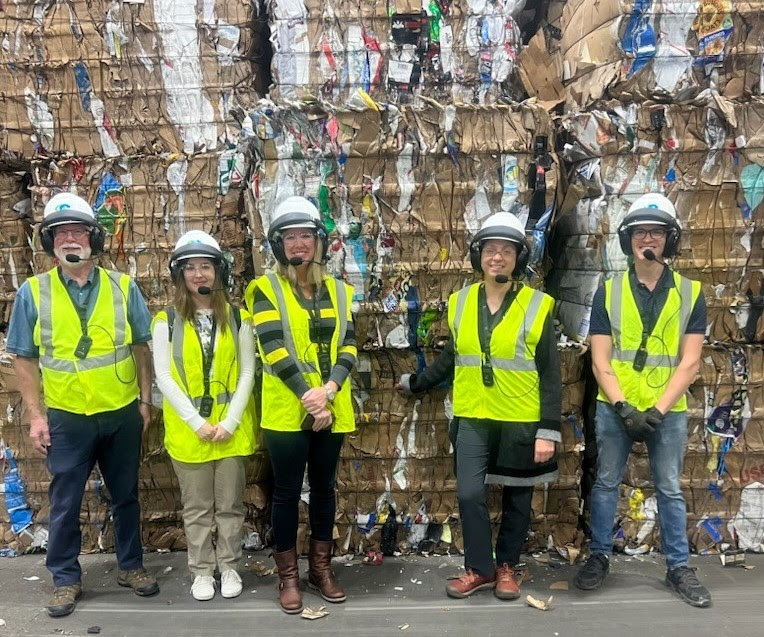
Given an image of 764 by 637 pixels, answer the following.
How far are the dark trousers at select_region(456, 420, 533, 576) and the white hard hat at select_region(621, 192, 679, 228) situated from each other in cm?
122

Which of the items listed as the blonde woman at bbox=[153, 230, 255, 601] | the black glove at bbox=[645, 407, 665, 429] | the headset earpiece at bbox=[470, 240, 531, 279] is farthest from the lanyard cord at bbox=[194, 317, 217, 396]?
the black glove at bbox=[645, 407, 665, 429]

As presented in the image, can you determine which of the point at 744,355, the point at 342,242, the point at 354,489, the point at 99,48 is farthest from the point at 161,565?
the point at 744,355

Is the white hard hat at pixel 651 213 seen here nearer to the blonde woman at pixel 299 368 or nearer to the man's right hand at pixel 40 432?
the blonde woman at pixel 299 368

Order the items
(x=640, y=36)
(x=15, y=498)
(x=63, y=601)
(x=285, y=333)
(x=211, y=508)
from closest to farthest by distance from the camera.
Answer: (x=285, y=333), (x=63, y=601), (x=211, y=508), (x=640, y=36), (x=15, y=498)

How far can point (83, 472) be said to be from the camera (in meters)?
3.06

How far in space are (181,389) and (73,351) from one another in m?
0.55

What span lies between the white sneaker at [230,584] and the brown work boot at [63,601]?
71 cm

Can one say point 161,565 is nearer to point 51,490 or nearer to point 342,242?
point 51,490

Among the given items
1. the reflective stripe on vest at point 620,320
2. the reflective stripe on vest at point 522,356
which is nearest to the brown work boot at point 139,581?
the reflective stripe on vest at point 522,356

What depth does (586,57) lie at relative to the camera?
3.53 m

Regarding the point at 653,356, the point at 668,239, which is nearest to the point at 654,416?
the point at 653,356

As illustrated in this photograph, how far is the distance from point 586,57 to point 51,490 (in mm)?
3685

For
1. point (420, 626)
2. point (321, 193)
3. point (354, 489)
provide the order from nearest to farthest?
point (420, 626) < point (321, 193) < point (354, 489)

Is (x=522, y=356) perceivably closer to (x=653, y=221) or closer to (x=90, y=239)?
(x=653, y=221)
